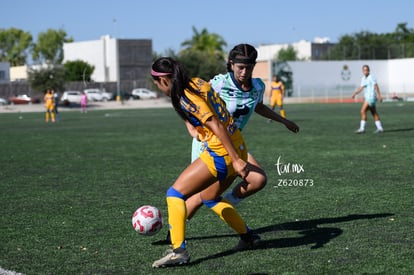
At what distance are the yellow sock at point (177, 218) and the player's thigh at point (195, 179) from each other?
10 cm

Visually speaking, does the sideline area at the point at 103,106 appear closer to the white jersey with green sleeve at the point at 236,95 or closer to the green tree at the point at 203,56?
the green tree at the point at 203,56

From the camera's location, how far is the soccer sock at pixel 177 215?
6.38 metres

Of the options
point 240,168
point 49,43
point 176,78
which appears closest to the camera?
point 240,168

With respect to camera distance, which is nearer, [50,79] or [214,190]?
[214,190]

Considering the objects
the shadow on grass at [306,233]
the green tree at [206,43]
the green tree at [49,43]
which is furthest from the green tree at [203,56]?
the shadow on grass at [306,233]

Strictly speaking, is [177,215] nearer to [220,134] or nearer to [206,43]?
[220,134]

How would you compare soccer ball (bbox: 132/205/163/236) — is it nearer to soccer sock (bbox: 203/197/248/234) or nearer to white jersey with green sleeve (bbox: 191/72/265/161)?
soccer sock (bbox: 203/197/248/234)

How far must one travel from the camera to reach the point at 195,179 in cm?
627

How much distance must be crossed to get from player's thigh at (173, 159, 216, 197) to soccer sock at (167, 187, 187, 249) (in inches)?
2.5

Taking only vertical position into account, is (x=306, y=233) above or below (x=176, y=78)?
below

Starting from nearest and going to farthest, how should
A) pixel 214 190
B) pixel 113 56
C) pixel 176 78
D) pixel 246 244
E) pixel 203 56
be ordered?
1. pixel 176 78
2. pixel 214 190
3. pixel 246 244
4. pixel 113 56
5. pixel 203 56

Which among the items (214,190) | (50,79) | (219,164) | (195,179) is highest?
(50,79)

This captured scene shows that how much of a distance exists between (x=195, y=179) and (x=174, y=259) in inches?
28.9

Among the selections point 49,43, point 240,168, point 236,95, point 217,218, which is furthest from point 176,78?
point 49,43
